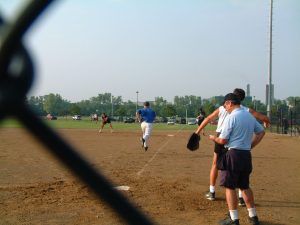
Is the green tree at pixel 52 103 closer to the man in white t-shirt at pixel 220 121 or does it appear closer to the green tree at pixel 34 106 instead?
the green tree at pixel 34 106

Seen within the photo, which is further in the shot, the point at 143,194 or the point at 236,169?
the point at 143,194

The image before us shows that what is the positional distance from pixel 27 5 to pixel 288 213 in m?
5.91

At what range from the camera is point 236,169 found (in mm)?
5598

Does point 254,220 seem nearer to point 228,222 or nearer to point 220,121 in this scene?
point 228,222

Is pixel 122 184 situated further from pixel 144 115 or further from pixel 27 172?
pixel 144 115

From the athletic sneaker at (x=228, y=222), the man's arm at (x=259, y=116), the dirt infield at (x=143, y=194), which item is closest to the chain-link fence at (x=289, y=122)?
the dirt infield at (x=143, y=194)

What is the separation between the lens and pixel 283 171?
11039 millimetres

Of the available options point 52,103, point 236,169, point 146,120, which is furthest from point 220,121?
point 52,103

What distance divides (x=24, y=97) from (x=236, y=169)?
4.59 meters

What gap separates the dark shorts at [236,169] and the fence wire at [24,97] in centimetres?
424

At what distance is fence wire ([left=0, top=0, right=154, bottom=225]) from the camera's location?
1.26 m

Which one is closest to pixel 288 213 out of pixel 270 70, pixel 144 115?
pixel 144 115

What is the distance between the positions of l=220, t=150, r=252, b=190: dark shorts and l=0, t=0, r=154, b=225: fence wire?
424 cm

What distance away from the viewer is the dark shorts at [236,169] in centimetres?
561
